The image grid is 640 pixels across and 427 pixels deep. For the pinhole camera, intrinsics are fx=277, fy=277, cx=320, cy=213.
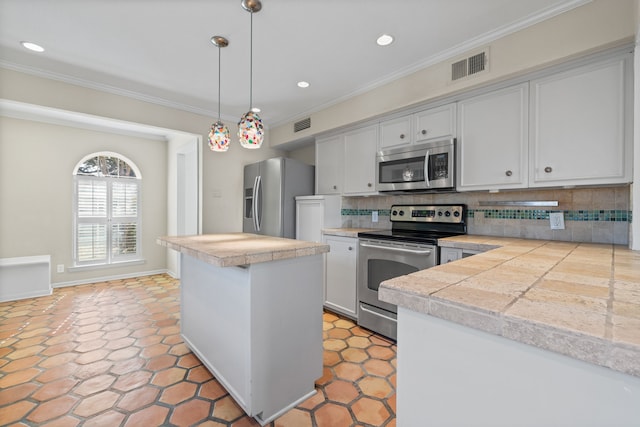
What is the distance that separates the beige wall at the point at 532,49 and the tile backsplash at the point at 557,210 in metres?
0.98

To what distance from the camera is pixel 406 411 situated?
793mm

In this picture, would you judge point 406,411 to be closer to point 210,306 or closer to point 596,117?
point 210,306

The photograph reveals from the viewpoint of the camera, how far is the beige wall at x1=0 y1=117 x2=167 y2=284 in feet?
12.4

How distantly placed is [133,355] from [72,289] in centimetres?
279

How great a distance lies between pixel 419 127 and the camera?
2.71 m

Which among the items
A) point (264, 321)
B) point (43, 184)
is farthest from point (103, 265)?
point (264, 321)

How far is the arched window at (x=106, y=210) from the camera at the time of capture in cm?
438

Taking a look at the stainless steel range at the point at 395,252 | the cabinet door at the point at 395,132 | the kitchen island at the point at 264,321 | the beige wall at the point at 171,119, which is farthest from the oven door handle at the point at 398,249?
the beige wall at the point at 171,119

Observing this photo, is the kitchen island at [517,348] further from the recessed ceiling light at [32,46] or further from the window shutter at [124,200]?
the window shutter at [124,200]

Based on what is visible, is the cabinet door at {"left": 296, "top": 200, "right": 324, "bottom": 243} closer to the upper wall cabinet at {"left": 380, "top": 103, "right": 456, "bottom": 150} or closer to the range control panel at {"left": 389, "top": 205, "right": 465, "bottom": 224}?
the range control panel at {"left": 389, "top": 205, "right": 465, "bottom": 224}

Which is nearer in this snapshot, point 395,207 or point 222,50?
point 222,50

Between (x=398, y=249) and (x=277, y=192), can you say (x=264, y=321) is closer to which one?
(x=398, y=249)

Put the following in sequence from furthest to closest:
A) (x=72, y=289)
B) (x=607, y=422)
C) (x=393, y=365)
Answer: (x=72, y=289), (x=393, y=365), (x=607, y=422)

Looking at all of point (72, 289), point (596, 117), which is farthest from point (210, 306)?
point (72, 289)
